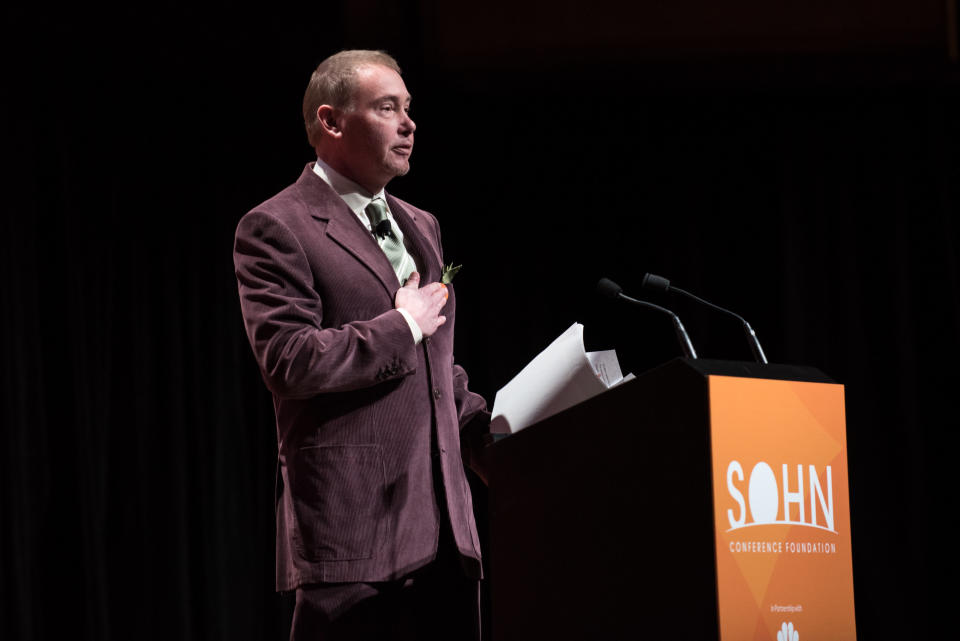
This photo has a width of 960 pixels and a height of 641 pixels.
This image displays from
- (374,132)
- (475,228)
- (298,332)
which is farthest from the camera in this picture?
(475,228)

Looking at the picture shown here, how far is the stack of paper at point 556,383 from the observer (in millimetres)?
1888

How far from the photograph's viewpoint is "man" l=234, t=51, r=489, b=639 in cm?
186

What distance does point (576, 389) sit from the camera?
1902 millimetres

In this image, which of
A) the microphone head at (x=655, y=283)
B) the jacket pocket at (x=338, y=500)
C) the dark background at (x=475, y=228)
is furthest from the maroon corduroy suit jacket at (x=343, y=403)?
the dark background at (x=475, y=228)

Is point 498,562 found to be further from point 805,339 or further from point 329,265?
point 805,339

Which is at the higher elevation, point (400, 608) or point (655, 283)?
point (655, 283)

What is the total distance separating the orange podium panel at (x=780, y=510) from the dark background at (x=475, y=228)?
2.72 m

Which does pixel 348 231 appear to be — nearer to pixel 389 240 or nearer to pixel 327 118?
pixel 389 240

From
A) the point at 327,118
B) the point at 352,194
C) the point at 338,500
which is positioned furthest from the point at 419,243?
the point at 338,500

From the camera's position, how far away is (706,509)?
147 centimetres

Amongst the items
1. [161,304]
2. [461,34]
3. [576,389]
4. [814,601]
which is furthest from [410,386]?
[461,34]

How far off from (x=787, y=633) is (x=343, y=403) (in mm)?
860

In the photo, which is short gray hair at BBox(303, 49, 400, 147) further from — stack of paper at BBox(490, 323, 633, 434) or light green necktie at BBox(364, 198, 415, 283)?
stack of paper at BBox(490, 323, 633, 434)

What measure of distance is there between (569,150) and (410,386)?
300cm
